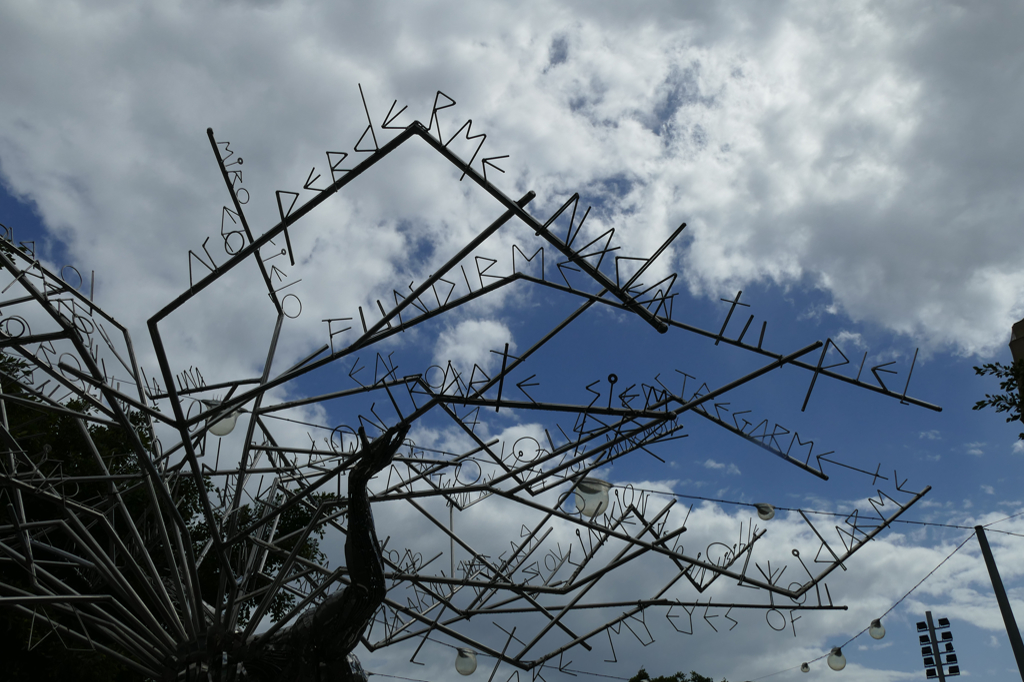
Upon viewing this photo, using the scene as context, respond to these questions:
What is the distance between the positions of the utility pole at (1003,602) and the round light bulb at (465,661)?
9.20m

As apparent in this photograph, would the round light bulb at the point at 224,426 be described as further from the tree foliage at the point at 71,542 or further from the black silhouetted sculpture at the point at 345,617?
the black silhouetted sculpture at the point at 345,617

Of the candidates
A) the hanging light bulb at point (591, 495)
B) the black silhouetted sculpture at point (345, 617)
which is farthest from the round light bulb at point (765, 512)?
the black silhouetted sculpture at point (345, 617)

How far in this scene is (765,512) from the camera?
12.3 metres

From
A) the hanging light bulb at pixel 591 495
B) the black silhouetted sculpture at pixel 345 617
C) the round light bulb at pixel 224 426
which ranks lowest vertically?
the black silhouetted sculpture at pixel 345 617

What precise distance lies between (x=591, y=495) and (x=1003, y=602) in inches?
340

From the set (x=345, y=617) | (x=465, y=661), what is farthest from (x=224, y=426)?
(x=465, y=661)

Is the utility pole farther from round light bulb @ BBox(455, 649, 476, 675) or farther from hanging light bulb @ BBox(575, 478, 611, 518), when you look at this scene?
round light bulb @ BBox(455, 649, 476, 675)

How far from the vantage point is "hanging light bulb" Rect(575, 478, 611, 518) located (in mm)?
10617

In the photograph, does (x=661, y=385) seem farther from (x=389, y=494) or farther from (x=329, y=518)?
(x=329, y=518)

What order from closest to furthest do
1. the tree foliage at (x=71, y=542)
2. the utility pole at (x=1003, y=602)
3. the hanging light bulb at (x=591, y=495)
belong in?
the hanging light bulb at (x=591, y=495)
the utility pole at (x=1003, y=602)
the tree foliage at (x=71, y=542)

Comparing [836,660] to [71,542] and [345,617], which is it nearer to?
[345,617]

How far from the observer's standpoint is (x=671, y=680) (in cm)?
3738

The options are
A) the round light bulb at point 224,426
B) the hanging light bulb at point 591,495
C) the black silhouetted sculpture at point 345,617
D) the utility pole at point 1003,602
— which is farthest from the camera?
the utility pole at point 1003,602

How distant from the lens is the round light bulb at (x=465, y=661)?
13.1m
